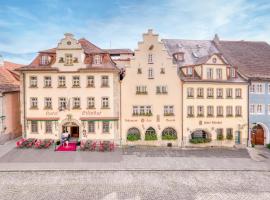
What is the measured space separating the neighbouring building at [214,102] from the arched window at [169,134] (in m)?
1.32

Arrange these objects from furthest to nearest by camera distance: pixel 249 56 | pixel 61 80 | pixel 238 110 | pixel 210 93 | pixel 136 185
Result: pixel 249 56 < pixel 238 110 < pixel 210 93 < pixel 61 80 < pixel 136 185

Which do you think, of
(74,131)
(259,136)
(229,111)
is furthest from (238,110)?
(74,131)

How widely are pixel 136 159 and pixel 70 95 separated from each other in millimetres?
12114

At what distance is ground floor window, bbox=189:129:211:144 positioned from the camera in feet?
98.1

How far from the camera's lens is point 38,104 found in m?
29.4

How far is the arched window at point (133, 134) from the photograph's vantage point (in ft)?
96.8

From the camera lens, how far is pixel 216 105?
3016cm

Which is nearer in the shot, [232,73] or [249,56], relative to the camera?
[232,73]

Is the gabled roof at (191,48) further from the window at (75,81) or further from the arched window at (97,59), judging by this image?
the window at (75,81)

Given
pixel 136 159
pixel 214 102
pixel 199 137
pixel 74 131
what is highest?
pixel 214 102

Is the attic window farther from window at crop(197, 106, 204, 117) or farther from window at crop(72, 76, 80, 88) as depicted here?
window at crop(197, 106, 204, 117)

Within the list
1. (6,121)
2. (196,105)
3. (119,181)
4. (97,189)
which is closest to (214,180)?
(119,181)

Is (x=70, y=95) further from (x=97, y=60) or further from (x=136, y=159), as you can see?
(x=136, y=159)

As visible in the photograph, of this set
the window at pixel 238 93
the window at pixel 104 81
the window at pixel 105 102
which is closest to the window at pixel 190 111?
the window at pixel 238 93
